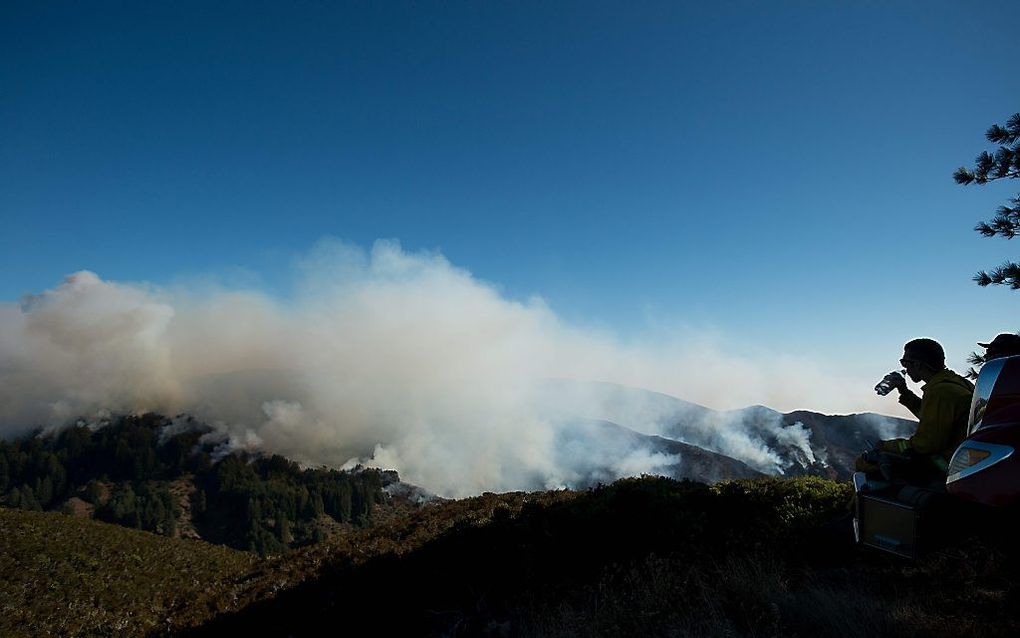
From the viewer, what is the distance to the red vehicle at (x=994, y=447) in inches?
118

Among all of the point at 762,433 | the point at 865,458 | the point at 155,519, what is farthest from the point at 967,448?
the point at 155,519

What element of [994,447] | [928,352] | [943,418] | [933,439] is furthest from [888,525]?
[928,352]

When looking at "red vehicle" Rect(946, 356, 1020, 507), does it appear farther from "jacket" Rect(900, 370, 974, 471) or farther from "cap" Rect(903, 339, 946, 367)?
"cap" Rect(903, 339, 946, 367)

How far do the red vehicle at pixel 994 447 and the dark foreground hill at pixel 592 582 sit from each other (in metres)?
1.75

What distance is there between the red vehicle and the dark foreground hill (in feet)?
5.76

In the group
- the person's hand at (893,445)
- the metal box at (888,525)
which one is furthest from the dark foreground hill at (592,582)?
the person's hand at (893,445)

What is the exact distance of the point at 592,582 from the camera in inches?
279

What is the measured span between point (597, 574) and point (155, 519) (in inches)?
8301

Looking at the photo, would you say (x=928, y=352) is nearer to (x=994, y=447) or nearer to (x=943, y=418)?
(x=943, y=418)

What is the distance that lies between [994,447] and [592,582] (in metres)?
5.32

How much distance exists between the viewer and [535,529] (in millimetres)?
8695

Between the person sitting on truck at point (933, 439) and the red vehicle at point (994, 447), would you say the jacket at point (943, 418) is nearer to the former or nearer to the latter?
the person sitting on truck at point (933, 439)

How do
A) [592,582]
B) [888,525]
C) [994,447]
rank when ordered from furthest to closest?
[592,582]
[888,525]
[994,447]

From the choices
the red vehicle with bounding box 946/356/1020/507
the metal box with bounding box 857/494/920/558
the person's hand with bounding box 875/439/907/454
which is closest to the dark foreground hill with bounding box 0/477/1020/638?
the metal box with bounding box 857/494/920/558
